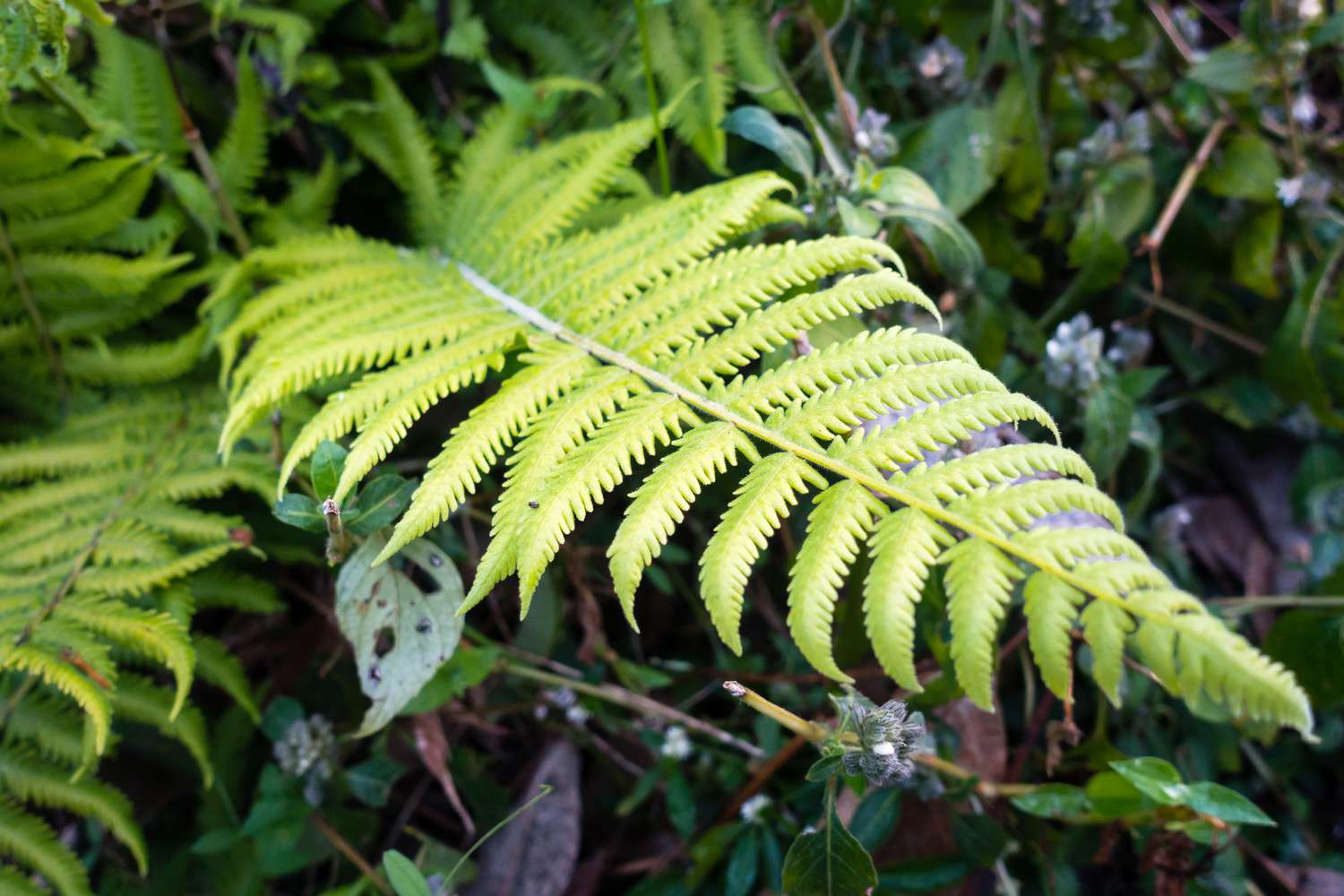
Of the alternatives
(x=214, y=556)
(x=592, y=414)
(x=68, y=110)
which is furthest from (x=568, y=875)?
(x=68, y=110)

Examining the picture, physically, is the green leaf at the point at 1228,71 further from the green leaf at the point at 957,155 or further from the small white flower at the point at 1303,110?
the green leaf at the point at 957,155

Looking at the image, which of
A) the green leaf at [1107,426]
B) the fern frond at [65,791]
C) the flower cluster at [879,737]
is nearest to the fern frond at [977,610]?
the flower cluster at [879,737]

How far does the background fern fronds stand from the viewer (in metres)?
1.00

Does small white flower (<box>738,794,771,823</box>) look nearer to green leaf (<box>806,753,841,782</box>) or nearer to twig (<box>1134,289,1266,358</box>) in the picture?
green leaf (<box>806,753,841,782</box>)

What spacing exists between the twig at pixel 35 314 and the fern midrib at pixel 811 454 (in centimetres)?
109

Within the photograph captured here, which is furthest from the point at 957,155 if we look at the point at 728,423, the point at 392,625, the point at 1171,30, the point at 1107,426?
the point at 392,625

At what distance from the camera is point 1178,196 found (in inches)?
88.4

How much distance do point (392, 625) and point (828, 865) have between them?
76 cm

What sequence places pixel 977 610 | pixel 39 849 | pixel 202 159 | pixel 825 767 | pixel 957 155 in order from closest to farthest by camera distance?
pixel 977 610 < pixel 825 767 < pixel 39 849 < pixel 202 159 < pixel 957 155

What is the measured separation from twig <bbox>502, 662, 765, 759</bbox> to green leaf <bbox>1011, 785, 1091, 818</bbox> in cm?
49

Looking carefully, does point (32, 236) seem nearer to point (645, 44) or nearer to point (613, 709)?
point (645, 44)

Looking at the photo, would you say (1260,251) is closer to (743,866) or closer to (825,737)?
(825,737)

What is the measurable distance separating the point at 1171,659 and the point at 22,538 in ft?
Result: 5.88

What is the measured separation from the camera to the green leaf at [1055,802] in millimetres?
1618
